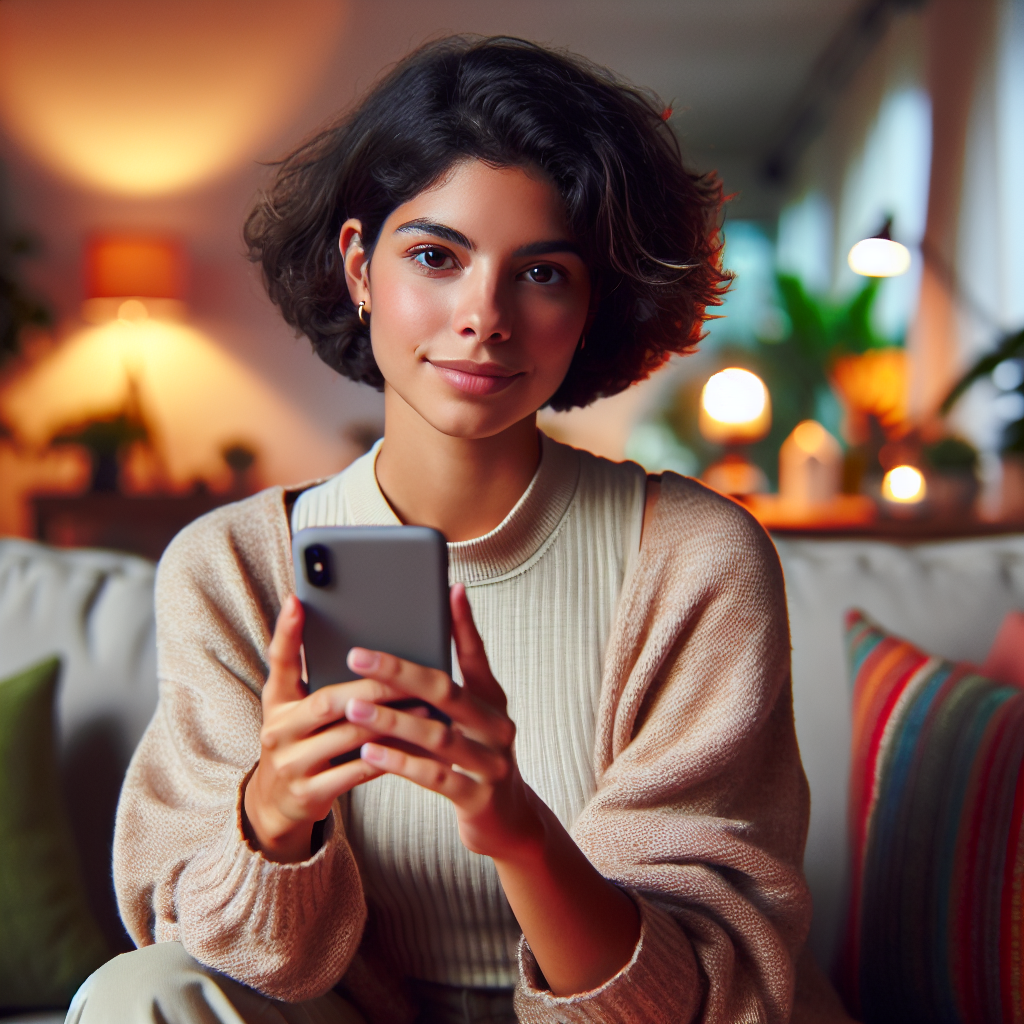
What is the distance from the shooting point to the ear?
0.87 meters

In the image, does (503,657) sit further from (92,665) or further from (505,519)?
(92,665)

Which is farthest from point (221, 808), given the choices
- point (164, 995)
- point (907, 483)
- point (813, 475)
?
point (813, 475)

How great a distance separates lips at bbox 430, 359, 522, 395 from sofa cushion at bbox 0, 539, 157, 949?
616 millimetres

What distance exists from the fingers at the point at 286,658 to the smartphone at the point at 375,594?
1 centimetres

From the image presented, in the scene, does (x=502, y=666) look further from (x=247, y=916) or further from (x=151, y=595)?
(x=151, y=595)

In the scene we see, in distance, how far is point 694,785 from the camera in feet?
2.72

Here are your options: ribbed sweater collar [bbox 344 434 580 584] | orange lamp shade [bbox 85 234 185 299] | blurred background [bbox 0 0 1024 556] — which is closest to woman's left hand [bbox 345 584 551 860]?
ribbed sweater collar [bbox 344 434 580 584]

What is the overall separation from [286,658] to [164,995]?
27 cm

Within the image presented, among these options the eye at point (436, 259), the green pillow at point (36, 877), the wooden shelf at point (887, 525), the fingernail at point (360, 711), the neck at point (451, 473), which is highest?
the eye at point (436, 259)

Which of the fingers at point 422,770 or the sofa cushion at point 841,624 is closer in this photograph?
the fingers at point 422,770

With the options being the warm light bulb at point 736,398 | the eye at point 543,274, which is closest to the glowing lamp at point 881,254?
the warm light bulb at point 736,398

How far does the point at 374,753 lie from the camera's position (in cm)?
57

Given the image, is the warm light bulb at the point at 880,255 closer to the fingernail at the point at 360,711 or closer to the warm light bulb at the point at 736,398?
the warm light bulb at the point at 736,398

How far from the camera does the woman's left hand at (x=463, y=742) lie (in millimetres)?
577
